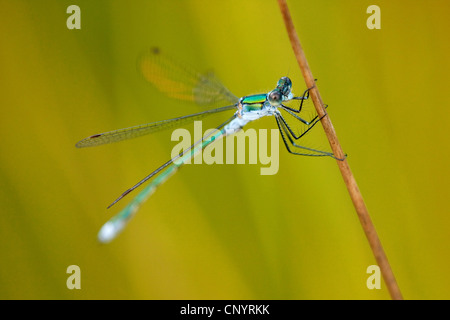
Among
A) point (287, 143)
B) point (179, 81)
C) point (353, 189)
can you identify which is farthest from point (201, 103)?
point (353, 189)

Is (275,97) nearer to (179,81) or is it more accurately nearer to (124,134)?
(179,81)

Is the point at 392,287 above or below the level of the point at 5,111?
below

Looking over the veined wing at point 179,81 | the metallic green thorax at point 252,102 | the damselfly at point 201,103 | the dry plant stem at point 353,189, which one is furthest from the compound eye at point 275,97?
the dry plant stem at point 353,189

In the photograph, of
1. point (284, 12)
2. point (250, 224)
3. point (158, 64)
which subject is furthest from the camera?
point (158, 64)

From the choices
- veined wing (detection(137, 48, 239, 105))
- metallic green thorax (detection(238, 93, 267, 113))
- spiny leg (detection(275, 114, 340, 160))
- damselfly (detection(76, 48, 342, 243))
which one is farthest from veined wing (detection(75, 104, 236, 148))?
spiny leg (detection(275, 114, 340, 160))

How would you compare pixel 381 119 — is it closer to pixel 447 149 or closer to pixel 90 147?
pixel 447 149

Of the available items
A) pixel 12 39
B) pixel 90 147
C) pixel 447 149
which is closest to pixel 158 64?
pixel 90 147

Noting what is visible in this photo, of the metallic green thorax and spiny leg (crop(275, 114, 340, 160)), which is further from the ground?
the metallic green thorax

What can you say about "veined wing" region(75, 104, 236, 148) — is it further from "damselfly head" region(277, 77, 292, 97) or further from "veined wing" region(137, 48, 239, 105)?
"damselfly head" region(277, 77, 292, 97)
